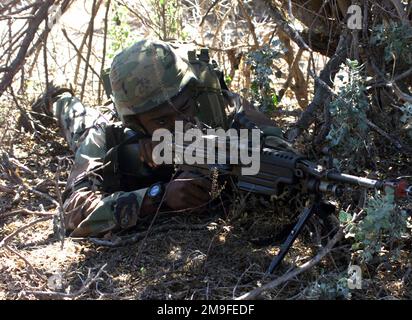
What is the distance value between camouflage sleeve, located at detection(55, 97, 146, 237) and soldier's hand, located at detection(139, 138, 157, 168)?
0.54ft

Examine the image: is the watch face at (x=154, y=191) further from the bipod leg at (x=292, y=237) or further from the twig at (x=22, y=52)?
the twig at (x=22, y=52)

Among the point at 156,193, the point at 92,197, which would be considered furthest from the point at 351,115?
the point at 92,197

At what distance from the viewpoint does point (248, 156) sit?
3131mm

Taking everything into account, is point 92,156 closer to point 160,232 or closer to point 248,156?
point 160,232

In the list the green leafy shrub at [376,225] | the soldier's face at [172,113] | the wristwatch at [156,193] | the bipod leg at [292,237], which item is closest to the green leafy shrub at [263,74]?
the soldier's face at [172,113]

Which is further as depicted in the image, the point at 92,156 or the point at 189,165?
the point at 92,156

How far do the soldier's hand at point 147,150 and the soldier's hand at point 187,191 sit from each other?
242mm

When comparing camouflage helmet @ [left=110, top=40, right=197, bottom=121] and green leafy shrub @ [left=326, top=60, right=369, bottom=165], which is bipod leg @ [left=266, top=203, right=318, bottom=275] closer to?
green leafy shrub @ [left=326, top=60, right=369, bottom=165]

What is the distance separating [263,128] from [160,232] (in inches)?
28.1

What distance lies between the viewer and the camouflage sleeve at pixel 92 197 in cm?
369

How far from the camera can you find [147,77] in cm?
367

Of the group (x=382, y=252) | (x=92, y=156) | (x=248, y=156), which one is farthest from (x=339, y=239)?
(x=92, y=156)

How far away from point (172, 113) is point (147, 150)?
0.82 ft

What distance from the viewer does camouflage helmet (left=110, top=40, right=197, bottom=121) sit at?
3645 millimetres
